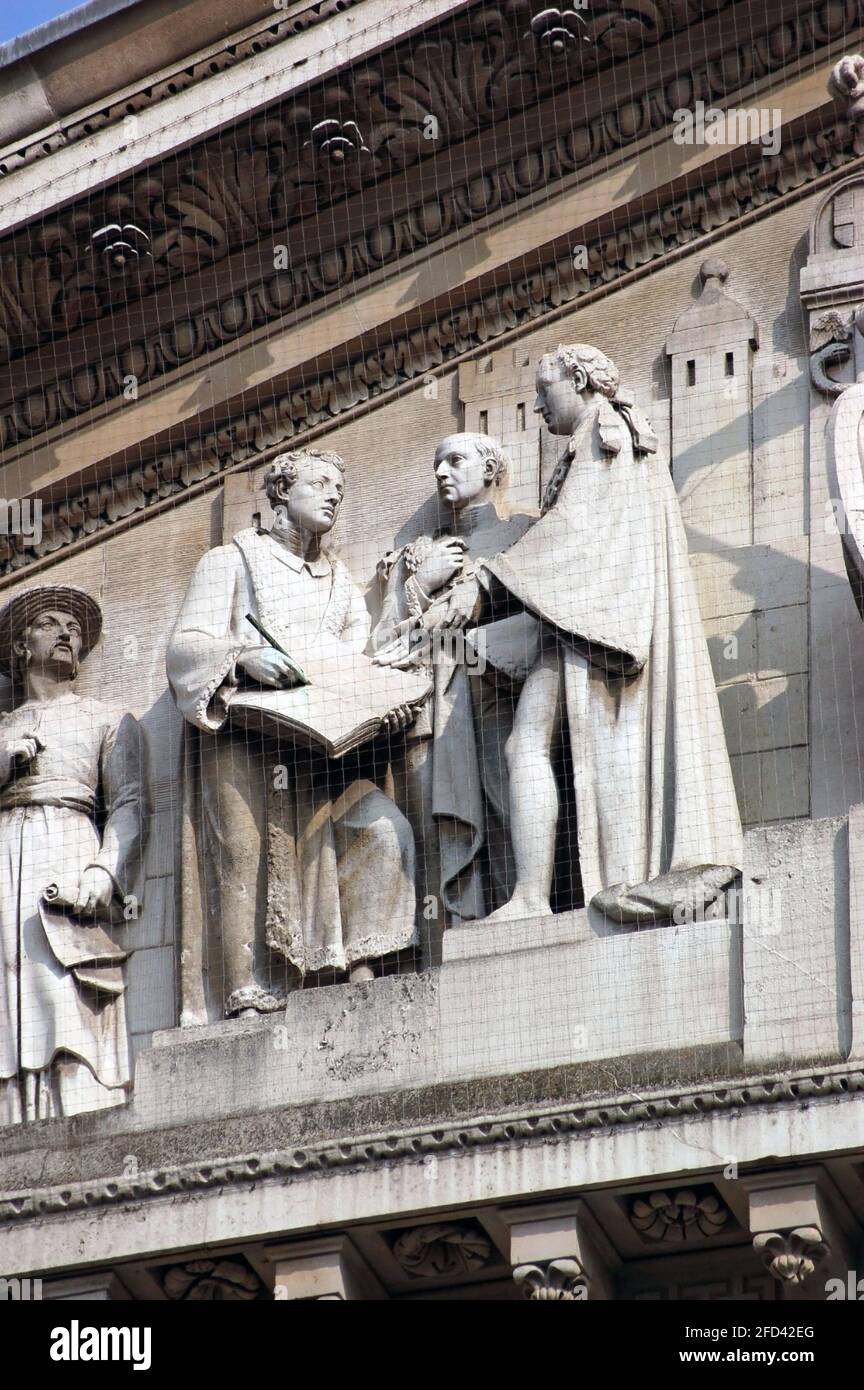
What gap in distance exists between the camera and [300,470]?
55.4 feet

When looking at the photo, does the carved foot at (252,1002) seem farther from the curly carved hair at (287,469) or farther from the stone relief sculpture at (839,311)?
the stone relief sculpture at (839,311)

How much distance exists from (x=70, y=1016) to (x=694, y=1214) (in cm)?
285

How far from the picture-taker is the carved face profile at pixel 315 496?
16797mm

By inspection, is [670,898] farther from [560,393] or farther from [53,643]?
[53,643]

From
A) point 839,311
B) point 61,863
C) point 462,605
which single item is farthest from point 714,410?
point 61,863

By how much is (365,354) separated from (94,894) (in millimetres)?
2618

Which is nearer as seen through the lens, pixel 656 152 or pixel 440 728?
pixel 440 728

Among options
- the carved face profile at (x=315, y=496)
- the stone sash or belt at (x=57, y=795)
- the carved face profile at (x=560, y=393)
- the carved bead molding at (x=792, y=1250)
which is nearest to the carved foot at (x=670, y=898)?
the carved bead molding at (x=792, y=1250)

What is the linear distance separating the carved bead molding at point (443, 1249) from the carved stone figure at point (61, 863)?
64.1 inches

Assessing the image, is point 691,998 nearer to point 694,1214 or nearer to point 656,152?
point 694,1214
